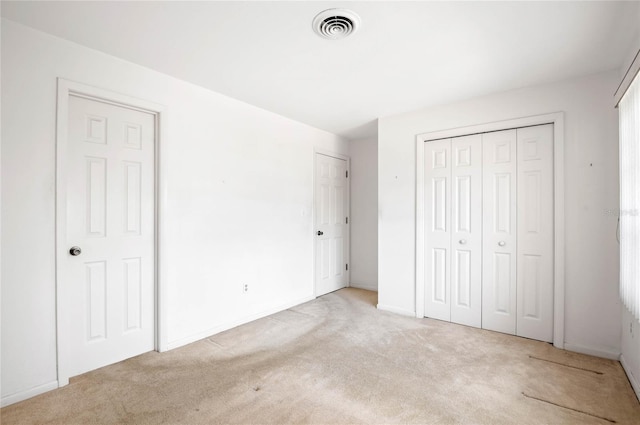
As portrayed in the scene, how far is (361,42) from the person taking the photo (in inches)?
86.4

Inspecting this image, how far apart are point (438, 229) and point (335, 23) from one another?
2486 millimetres

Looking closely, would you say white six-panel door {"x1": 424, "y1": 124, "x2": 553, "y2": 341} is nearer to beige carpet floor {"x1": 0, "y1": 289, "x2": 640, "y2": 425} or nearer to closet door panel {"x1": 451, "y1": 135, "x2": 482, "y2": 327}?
closet door panel {"x1": 451, "y1": 135, "x2": 482, "y2": 327}

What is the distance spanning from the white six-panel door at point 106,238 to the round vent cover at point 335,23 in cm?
170

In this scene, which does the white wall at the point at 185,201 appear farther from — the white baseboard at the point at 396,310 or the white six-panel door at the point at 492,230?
the white six-panel door at the point at 492,230

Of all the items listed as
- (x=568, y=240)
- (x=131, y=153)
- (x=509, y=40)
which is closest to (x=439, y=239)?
(x=568, y=240)

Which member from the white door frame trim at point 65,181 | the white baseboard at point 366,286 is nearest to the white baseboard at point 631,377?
the white baseboard at point 366,286

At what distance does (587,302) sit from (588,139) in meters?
1.43

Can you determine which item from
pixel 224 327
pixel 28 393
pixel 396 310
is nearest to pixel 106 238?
pixel 28 393

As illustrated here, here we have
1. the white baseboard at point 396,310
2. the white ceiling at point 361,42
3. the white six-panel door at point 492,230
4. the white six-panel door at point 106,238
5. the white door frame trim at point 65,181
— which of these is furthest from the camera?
the white baseboard at point 396,310

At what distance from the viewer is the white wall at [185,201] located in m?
2.00

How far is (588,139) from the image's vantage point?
2.68 meters

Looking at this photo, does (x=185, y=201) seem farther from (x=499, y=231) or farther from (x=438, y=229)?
(x=499, y=231)

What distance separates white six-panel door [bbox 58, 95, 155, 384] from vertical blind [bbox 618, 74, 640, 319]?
3568 millimetres

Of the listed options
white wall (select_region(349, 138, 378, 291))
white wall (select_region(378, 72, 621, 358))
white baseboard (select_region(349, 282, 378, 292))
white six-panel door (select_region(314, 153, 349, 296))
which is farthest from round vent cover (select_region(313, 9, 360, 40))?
white baseboard (select_region(349, 282, 378, 292))
